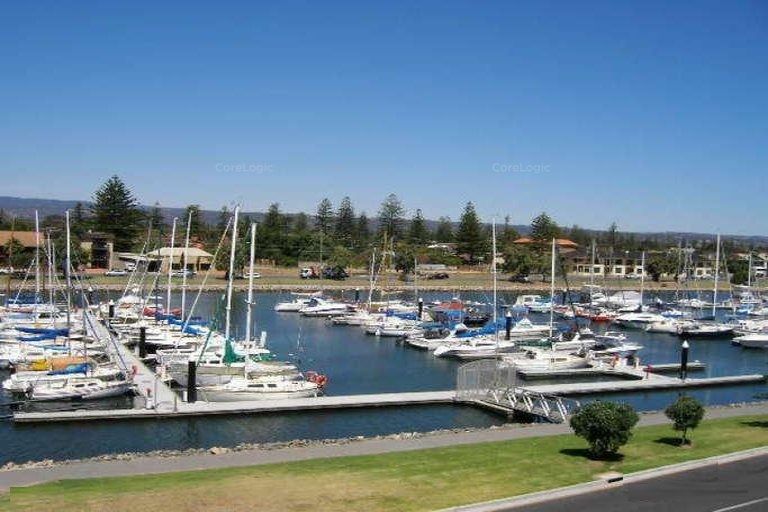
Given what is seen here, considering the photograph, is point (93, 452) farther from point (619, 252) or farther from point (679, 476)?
point (619, 252)

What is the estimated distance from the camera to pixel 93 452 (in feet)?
98.1

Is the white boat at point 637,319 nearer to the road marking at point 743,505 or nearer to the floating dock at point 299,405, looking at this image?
the floating dock at point 299,405

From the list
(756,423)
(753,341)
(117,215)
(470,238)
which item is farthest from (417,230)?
(756,423)

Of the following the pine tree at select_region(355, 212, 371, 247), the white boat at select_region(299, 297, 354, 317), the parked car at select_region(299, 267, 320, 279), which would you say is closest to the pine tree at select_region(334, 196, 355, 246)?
the pine tree at select_region(355, 212, 371, 247)

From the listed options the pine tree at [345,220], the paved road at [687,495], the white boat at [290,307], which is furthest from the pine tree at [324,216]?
the paved road at [687,495]

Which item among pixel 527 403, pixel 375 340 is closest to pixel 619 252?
pixel 375 340

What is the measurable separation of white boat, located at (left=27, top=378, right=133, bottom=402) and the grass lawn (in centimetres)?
1780

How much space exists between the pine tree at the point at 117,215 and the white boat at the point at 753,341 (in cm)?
9473

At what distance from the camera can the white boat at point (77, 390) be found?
36719 millimetres

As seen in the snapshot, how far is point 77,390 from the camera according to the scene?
37.4m

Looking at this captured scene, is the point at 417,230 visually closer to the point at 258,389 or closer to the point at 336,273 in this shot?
the point at 336,273

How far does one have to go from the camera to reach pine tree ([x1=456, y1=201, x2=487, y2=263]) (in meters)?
154

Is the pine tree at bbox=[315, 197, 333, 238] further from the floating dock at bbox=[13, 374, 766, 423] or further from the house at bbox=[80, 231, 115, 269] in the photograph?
the floating dock at bbox=[13, 374, 766, 423]

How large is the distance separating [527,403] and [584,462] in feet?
44.2
